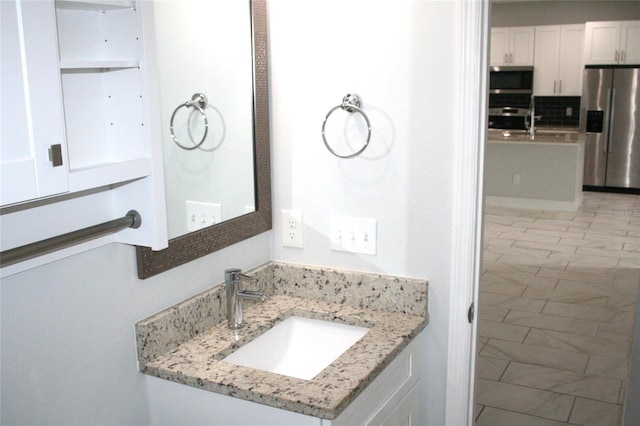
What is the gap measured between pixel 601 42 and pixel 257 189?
7.85 metres

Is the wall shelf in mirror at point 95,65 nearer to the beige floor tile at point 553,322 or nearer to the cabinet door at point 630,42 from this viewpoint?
the beige floor tile at point 553,322

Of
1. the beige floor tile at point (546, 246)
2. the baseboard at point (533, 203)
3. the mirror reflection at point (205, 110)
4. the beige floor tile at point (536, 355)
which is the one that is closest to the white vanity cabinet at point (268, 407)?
the mirror reflection at point (205, 110)

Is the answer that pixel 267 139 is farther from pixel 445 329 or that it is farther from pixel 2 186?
pixel 2 186

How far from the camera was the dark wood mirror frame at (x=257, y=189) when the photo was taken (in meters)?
1.99

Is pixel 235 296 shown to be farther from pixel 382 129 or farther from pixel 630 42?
pixel 630 42

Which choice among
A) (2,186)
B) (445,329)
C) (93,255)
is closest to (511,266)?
(445,329)

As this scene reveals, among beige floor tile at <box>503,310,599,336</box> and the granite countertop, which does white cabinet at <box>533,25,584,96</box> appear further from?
beige floor tile at <box>503,310,599,336</box>

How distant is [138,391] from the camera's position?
1.84 meters

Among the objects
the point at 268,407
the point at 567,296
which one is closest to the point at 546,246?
the point at 567,296

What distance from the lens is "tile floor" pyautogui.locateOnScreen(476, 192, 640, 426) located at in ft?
11.8

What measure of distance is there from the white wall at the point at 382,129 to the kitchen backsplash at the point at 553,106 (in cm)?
762

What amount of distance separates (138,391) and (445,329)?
0.95m

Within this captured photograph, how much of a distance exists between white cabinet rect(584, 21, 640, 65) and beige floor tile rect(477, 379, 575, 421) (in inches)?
250

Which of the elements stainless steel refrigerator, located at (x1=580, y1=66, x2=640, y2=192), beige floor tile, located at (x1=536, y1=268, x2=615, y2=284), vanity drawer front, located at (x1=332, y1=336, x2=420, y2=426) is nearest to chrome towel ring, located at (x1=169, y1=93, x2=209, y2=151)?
vanity drawer front, located at (x1=332, y1=336, x2=420, y2=426)
